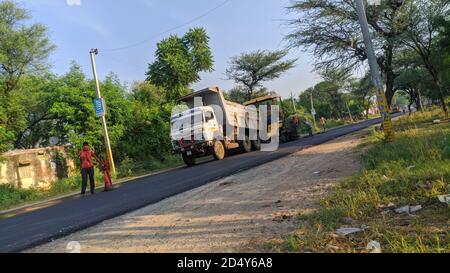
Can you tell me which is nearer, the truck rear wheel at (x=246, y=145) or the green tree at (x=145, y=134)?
the truck rear wheel at (x=246, y=145)

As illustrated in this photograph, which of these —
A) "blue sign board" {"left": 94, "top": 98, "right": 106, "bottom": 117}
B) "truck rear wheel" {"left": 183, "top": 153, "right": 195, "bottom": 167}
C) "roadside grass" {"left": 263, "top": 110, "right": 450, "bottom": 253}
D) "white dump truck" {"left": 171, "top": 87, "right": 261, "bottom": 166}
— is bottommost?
"roadside grass" {"left": 263, "top": 110, "right": 450, "bottom": 253}

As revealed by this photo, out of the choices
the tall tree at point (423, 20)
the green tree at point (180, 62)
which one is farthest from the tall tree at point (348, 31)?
the green tree at point (180, 62)

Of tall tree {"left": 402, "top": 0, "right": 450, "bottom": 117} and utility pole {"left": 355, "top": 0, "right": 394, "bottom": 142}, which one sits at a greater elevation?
tall tree {"left": 402, "top": 0, "right": 450, "bottom": 117}

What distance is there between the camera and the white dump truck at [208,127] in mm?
19484

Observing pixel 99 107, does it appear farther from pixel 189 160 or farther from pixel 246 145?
pixel 246 145

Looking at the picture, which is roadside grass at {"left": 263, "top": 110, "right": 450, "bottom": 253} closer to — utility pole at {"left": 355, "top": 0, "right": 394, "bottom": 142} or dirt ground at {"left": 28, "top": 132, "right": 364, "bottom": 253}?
dirt ground at {"left": 28, "top": 132, "right": 364, "bottom": 253}

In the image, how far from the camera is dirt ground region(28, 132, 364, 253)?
5.38 metres

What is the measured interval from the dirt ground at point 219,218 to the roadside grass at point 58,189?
38.3 feet

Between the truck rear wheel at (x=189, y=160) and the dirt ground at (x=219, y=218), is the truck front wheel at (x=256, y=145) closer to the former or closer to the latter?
the truck rear wheel at (x=189, y=160)

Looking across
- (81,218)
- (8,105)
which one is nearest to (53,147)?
(8,105)

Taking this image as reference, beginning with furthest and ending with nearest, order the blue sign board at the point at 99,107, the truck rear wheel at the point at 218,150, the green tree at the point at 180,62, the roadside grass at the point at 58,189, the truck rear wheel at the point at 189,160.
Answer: the green tree at the point at 180,62 → the blue sign board at the point at 99,107 → the truck rear wheel at the point at 189,160 → the truck rear wheel at the point at 218,150 → the roadside grass at the point at 58,189

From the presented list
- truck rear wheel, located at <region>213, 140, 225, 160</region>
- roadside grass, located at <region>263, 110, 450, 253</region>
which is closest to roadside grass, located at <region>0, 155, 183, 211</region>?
truck rear wheel, located at <region>213, 140, 225, 160</region>

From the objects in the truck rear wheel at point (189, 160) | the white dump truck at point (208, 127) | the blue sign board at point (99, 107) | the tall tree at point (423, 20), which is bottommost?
the truck rear wheel at point (189, 160)

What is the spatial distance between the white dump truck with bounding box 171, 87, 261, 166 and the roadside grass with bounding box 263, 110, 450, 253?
461 inches
